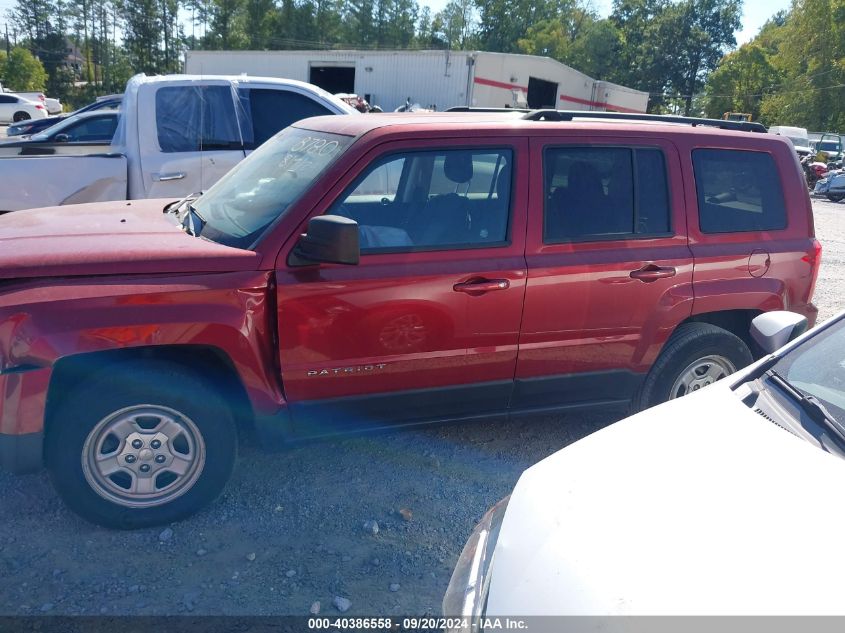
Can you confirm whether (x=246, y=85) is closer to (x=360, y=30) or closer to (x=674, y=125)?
(x=674, y=125)

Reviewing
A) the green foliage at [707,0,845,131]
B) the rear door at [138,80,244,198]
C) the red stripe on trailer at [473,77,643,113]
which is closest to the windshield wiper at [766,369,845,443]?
the rear door at [138,80,244,198]

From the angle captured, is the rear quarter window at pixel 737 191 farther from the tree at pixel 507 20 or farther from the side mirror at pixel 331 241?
the tree at pixel 507 20

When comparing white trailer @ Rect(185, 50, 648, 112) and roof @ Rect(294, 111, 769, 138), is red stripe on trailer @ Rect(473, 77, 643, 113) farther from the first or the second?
roof @ Rect(294, 111, 769, 138)

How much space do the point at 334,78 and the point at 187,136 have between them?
32.5 metres

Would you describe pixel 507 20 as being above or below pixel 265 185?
above

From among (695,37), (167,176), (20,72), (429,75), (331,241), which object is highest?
(695,37)

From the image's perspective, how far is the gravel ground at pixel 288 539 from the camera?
10.1 feet

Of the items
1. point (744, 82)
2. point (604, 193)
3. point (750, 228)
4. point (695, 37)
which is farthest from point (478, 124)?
point (695, 37)

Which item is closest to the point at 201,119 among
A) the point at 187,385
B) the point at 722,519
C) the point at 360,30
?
the point at 187,385

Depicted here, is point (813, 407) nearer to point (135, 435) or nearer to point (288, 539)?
point (288, 539)

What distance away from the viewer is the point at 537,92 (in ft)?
120

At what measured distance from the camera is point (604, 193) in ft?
13.6

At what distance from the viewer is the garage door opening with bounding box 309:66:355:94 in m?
36.2

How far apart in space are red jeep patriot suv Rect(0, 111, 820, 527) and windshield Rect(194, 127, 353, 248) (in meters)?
0.02
